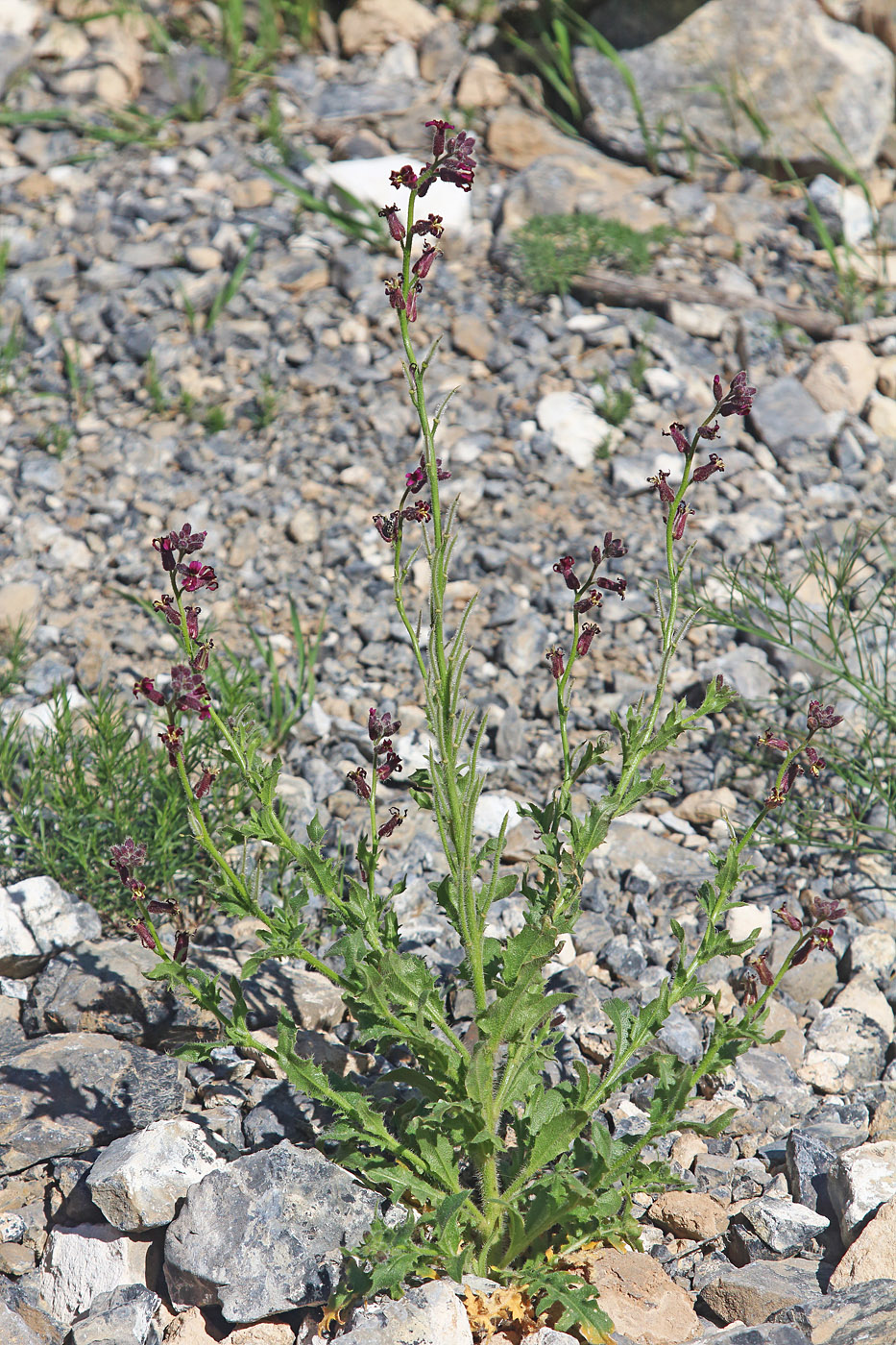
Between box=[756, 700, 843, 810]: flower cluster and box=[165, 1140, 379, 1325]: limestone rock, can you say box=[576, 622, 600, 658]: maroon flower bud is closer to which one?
box=[756, 700, 843, 810]: flower cluster

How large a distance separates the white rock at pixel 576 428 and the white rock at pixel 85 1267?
10.7ft

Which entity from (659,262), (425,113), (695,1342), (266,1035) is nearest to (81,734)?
(266,1035)

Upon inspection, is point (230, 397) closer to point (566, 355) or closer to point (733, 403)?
point (566, 355)

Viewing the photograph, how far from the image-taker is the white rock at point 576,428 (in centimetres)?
464

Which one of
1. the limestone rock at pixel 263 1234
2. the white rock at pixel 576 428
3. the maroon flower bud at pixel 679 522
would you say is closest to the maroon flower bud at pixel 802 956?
the maroon flower bud at pixel 679 522

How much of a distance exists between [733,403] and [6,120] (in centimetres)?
531

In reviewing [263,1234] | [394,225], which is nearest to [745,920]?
[263,1234]

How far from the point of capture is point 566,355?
5004mm

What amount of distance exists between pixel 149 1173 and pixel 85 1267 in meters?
0.26

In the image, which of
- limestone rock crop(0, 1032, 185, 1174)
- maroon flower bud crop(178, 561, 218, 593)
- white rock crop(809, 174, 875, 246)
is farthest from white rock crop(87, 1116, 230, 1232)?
white rock crop(809, 174, 875, 246)

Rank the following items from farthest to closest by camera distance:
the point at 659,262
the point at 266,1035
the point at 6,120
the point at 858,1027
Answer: the point at 6,120 → the point at 659,262 → the point at 858,1027 → the point at 266,1035

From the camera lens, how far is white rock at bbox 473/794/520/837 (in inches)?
136

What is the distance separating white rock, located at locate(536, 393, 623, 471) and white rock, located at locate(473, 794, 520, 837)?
1.69 m

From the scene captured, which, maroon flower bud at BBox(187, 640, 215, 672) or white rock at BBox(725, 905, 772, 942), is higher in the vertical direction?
maroon flower bud at BBox(187, 640, 215, 672)
